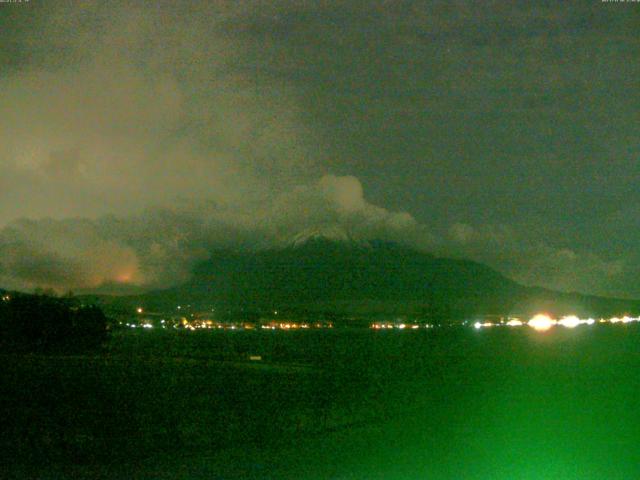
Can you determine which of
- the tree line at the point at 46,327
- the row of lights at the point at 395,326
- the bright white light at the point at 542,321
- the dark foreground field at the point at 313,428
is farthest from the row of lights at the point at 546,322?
the dark foreground field at the point at 313,428

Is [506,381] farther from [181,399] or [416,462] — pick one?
[416,462]

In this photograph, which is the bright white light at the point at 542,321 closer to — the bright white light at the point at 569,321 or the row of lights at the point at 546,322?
the row of lights at the point at 546,322

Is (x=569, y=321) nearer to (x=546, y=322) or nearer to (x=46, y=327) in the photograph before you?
(x=546, y=322)

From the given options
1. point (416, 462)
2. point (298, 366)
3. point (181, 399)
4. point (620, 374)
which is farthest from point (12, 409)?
point (620, 374)

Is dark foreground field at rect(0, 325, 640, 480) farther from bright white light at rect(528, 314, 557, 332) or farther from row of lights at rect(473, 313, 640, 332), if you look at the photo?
bright white light at rect(528, 314, 557, 332)

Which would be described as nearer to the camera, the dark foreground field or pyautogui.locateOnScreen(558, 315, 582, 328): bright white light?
the dark foreground field

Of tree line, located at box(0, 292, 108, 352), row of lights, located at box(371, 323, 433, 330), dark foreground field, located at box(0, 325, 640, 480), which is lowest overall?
dark foreground field, located at box(0, 325, 640, 480)

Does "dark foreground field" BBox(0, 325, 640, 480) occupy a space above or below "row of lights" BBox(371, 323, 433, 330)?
below

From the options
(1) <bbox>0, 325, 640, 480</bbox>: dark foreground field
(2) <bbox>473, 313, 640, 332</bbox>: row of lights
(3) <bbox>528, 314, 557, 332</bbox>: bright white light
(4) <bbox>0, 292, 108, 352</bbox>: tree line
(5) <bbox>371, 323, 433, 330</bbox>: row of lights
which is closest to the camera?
(1) <bbox>0, 325, 640, 480</bbox>: dark foreground field

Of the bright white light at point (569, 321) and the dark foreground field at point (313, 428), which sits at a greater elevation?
the bright white light at point (569, 321)

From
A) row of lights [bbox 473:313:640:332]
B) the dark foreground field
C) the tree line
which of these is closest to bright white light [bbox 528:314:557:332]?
row of lights [bbox 473:313:640:332]

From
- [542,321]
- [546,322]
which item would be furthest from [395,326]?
[546,322]
